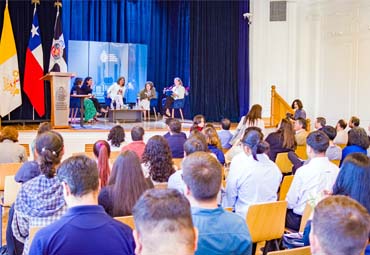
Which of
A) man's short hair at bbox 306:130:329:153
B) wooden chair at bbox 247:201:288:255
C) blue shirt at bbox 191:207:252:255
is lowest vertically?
wooden chair at bbox 247:201:288:255

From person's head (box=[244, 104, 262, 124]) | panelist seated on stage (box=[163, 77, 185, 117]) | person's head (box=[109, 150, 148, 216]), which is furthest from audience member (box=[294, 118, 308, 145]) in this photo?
panelist seated on stage (box=[163, 77, 185, 117])

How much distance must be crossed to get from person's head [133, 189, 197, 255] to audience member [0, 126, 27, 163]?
413cm

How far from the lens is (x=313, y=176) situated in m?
3.58

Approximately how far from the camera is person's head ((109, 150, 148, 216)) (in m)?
2.87

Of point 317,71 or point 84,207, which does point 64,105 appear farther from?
point 84,207

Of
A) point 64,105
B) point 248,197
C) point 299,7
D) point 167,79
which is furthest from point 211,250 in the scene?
point 167,79

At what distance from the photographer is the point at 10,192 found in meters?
3.83

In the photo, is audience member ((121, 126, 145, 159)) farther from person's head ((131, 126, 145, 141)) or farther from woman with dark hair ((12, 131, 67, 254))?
woman with dark hair ((12, 131, 67, 254))

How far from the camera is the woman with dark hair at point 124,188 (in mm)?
2869

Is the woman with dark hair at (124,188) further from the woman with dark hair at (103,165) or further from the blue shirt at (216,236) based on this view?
the blue shirt at (216,236)

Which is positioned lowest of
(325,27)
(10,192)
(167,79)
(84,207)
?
(10,192)

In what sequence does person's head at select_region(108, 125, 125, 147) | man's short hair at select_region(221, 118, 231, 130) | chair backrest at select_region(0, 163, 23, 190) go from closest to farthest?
chair backrest at select_region(0, 163, 23, 190) < person's head at select_region(108, 125, 125, 147) < man's short hair at select_region(221, 118, 231, 130)

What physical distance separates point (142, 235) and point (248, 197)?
237cm

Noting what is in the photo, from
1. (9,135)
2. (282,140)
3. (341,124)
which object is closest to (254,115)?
(341,124)
